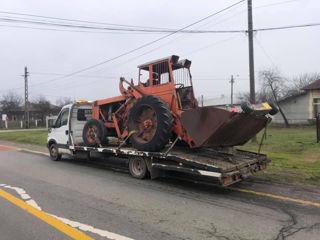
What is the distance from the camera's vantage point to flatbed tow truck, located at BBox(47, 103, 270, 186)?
575cm

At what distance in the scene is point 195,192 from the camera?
19.9 ft

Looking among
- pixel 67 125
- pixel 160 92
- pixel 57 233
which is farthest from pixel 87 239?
pixel 67 125

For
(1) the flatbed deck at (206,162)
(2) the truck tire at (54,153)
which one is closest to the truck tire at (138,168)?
(1) the flatbed deck at (206,162)

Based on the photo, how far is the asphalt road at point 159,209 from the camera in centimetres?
400

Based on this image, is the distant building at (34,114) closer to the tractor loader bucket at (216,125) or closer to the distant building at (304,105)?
the distant building at (304,105)

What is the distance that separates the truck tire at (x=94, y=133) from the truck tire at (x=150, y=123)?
1.51 m

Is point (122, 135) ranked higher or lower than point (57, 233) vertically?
higher

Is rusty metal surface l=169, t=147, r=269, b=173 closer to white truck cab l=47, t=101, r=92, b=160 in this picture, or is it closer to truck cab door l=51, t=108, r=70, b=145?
white truck cab l=47, t=101, r=92, b=160

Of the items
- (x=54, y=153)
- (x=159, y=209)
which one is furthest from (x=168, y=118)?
(x=54, y=153)

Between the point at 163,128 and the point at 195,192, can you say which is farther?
the point at 163,128

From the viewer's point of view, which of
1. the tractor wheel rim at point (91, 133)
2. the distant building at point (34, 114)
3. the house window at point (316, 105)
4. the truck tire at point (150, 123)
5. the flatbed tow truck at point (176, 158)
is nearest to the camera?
the flatbed tow truck at point (176, 158)

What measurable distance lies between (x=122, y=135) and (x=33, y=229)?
470 cm

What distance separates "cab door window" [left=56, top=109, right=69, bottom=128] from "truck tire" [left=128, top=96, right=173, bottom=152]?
12.3 ft

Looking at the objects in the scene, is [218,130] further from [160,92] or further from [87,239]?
[87,239]
